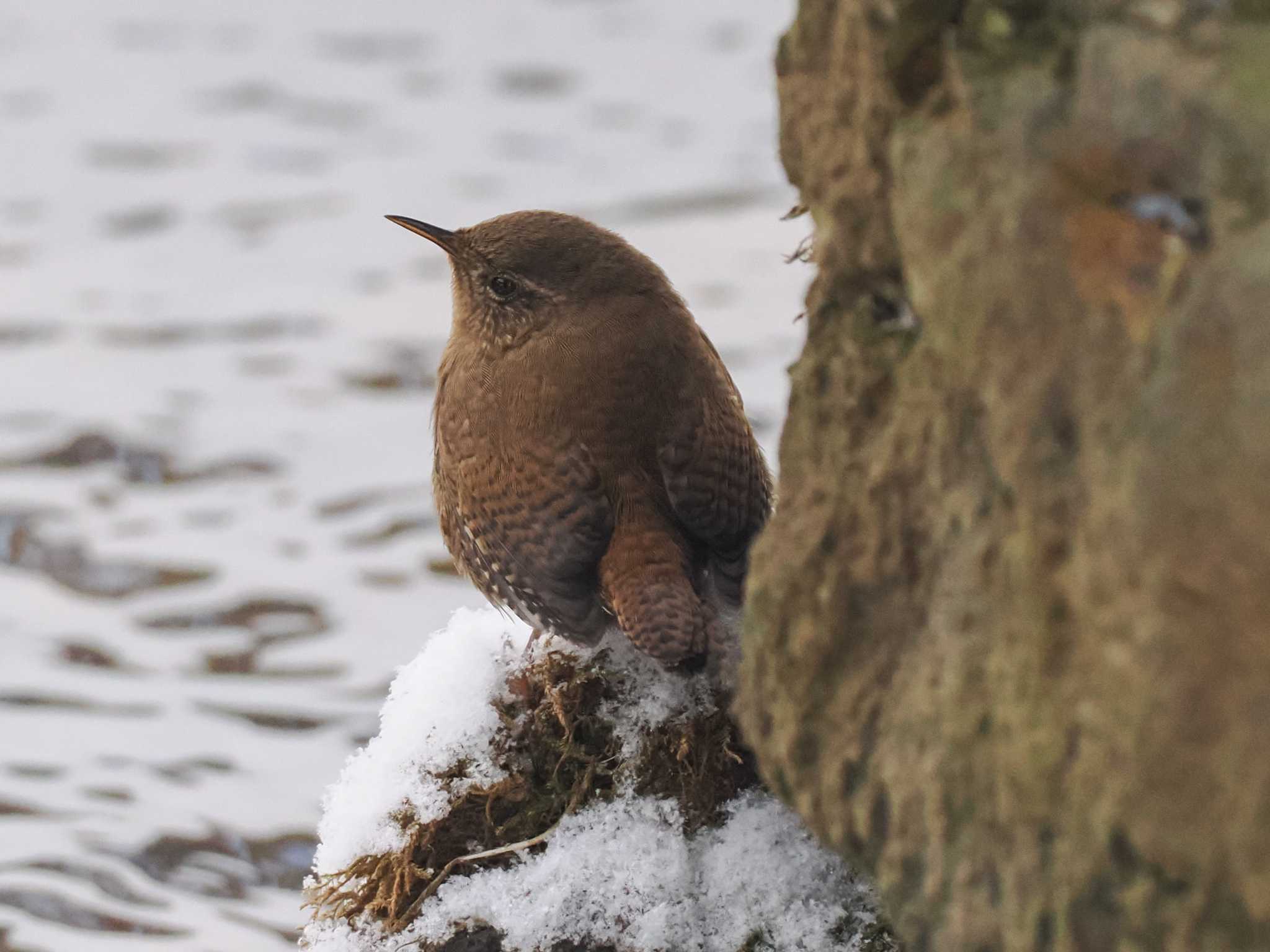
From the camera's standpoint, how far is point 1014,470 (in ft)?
6.47

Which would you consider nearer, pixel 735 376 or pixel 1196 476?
pixel 1196 476

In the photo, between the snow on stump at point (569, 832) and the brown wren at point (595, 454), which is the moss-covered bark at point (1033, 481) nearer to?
the snow on stump at point (569, 832)

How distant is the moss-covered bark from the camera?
1.73 m

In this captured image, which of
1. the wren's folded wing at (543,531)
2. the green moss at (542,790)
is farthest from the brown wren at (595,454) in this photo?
the green moss at (542,790)

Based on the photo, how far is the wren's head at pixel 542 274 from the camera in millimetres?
3680

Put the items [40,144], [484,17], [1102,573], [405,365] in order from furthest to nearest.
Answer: [484,17] → [40,144] → [405,365] → [1102,573]

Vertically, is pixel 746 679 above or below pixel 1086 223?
below

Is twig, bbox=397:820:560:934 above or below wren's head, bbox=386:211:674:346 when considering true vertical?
below

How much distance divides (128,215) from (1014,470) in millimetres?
7540

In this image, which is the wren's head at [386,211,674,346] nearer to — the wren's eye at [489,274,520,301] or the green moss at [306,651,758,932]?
the wren's eye at [489,274,520,301]

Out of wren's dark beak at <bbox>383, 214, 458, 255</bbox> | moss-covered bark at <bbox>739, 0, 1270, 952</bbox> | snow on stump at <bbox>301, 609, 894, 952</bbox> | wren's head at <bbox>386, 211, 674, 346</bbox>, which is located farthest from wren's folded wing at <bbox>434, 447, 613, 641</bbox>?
Result: moss-covered bark at <bbox>739, 0, 1270, 952</bbox>

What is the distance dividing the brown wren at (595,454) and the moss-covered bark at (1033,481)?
2.76 feet

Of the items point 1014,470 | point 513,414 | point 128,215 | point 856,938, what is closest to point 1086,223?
point 1014,470

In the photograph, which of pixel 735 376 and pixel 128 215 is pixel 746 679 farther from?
pixel 128 215
